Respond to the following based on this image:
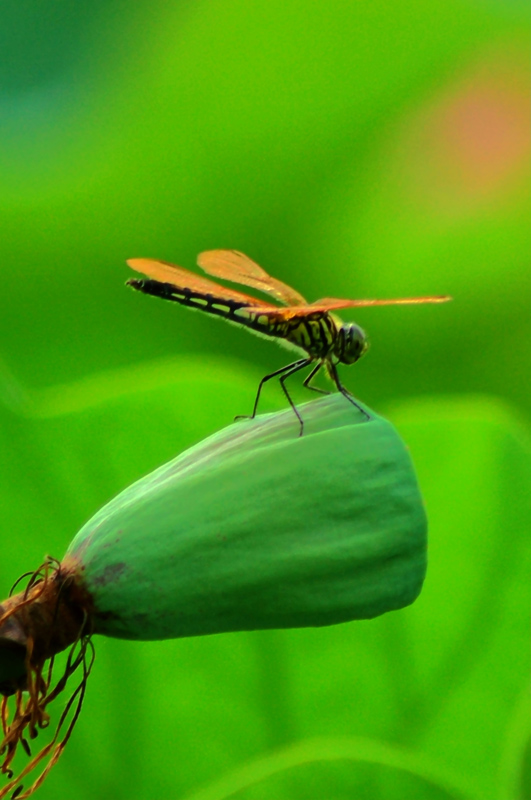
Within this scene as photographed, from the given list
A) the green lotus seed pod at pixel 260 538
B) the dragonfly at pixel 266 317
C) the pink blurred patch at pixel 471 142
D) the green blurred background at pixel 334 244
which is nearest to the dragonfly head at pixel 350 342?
the dragonfly at pixel 266 317

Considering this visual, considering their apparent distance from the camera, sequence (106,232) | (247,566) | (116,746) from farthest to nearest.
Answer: (106,232)
(116,746)
(247,566)

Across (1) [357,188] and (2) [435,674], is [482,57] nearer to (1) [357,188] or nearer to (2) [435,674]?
(1) [357,188]

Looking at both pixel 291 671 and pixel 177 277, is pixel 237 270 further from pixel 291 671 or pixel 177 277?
pixel 291 671

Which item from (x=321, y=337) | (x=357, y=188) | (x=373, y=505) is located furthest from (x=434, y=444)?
(x=373, y=505)

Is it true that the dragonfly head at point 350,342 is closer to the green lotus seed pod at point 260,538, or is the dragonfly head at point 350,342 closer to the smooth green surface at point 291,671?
the green lotus seed pod at point 260,538

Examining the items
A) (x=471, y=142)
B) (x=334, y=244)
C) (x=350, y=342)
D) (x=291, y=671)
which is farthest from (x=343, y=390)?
(x=471, y=142)
